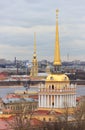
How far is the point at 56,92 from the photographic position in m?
42.8

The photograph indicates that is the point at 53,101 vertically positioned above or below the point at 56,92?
below

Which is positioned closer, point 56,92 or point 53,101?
point 56,92

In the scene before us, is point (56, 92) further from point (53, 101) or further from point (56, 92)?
point (53, 101)

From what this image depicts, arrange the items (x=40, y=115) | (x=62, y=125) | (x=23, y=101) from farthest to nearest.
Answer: (x=23, y=101), (x=40, y=115), (x=62, y=125)

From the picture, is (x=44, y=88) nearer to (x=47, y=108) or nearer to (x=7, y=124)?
(x=47, y=108)

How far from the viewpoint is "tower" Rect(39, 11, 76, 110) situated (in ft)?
140

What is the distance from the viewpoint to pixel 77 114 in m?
39.1

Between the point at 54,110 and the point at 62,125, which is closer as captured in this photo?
the point at 62,125

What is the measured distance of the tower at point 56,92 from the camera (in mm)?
42781

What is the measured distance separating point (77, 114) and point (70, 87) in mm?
4609

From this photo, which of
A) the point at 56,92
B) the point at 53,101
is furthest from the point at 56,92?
the point at 53,101

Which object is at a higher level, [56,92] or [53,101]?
[56,92]

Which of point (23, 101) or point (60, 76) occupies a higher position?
point (60, 76)

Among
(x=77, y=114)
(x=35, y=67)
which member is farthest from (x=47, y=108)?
(x=35, y=67)
